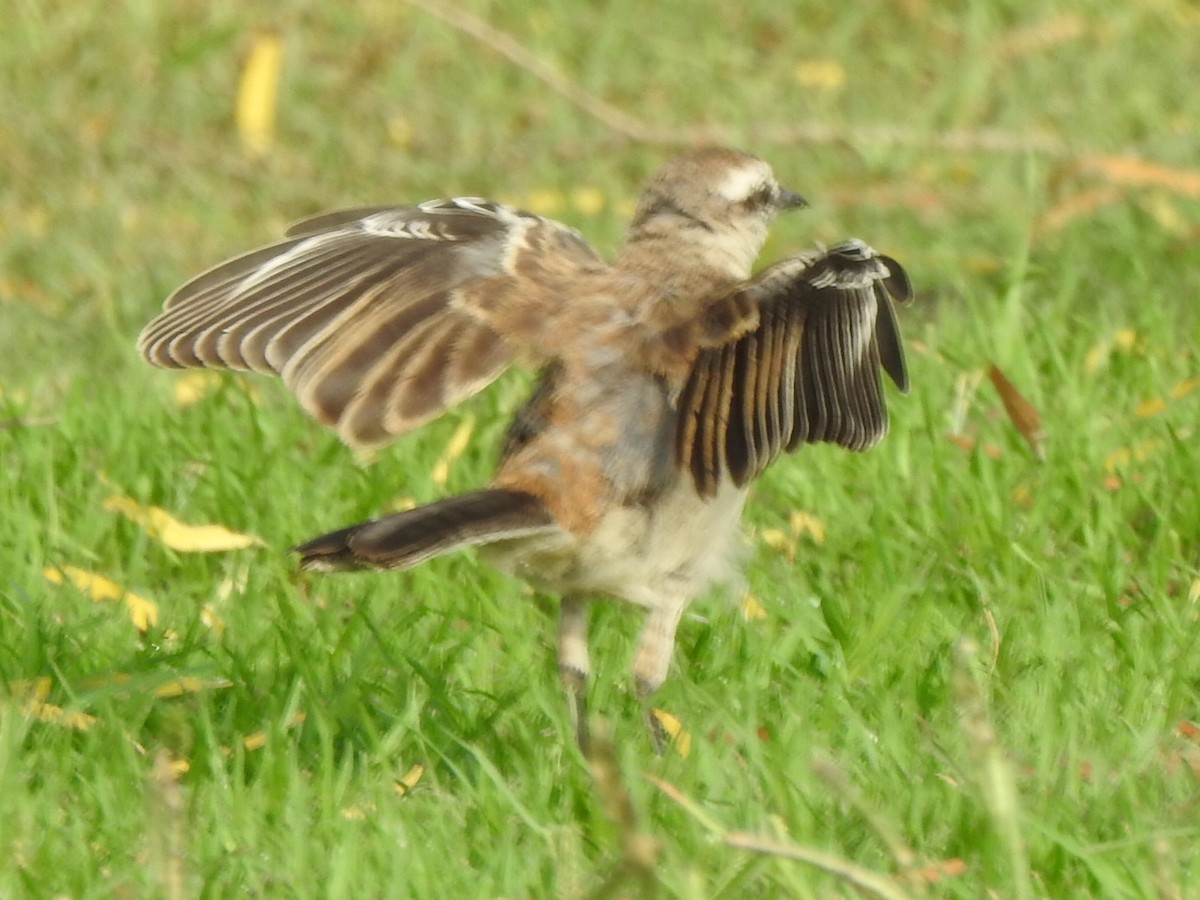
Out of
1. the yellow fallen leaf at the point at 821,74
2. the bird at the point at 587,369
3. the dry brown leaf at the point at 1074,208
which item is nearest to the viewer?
the bird at the point at 587,369

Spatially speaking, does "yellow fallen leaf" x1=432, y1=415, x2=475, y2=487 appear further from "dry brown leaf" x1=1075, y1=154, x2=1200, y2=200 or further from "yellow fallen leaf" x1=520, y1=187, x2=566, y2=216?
"dry brown leaf" x1=1075, y1=154, x2=1200, y2=200

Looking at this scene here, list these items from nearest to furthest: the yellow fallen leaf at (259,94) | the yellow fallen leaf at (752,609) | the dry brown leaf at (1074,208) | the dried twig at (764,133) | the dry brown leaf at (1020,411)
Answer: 1. the yellow fallen leaf at (752,609)
2. the dry brown leaf at (1020,411)
3. the dry brown leaf at (1074,208)
4. the dried twig at (764,133)
5. the yellow fallen leaf at (259,94)

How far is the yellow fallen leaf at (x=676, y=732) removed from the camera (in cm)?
470

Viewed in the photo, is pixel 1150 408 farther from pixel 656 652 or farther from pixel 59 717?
pixel 59 717

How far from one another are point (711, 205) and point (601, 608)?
1.09m

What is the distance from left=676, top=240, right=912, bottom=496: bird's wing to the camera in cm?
463

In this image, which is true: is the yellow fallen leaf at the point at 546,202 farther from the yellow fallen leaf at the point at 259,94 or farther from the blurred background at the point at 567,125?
the yellow fallen leaf at the point at 259,94

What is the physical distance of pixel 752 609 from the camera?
5645 millimetres

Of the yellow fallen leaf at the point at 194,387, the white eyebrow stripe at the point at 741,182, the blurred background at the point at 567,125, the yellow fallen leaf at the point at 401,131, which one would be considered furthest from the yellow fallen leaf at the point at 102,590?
the yellow fallen leaf at the point at 401,131

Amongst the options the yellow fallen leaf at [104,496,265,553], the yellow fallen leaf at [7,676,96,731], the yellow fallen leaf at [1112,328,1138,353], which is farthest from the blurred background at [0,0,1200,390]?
the yellow fallen leaf at [7,676,96,731]

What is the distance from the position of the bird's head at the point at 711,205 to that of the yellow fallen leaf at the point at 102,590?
1.58 metres

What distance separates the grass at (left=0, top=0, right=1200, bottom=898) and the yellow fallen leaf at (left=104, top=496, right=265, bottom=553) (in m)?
0.07

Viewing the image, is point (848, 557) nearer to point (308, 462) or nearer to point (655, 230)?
point (655, 230)

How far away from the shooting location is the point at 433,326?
190 inches
